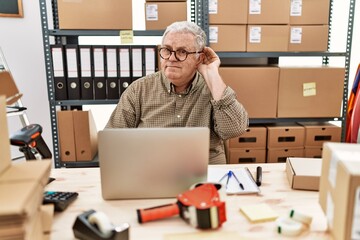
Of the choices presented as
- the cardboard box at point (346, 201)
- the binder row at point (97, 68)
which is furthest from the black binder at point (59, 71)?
the cardboard box at point (346, 201)

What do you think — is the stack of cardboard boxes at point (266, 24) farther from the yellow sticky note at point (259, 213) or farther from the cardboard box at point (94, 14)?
the yellow sticky note at point (259, 213)

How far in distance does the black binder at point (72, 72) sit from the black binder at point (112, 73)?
194 mm

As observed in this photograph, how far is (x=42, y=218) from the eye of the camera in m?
0.83

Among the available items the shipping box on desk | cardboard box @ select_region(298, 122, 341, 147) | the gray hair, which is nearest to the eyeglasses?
the gray hair

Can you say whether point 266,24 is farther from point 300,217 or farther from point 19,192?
point 19,192

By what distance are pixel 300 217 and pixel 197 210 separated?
28 centimetres

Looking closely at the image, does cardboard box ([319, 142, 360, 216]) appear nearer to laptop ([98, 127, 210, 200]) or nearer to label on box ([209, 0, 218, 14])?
laptop ([98, 127, 210, 200])

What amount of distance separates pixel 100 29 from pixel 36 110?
106 centimetres

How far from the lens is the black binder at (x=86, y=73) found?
85.4 inches

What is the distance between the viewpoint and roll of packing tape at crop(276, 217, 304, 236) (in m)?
0.85

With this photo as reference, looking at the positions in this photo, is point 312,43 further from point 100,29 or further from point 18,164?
point 18,164

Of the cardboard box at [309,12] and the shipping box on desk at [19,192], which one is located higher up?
the cardboard box at [309,12]

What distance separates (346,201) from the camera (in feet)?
2.35

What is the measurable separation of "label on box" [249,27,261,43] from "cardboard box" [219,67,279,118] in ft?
0.61
